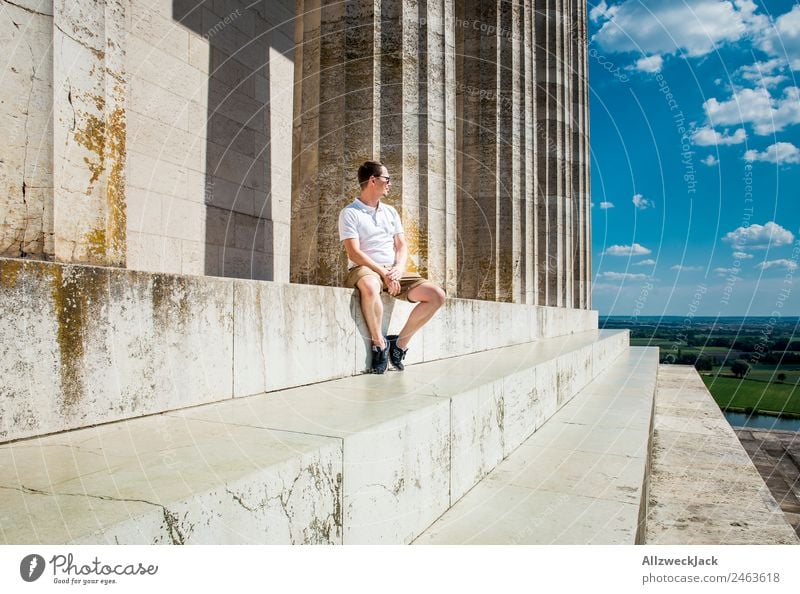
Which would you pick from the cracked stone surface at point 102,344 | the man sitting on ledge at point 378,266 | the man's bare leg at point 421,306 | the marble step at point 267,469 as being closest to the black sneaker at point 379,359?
the man sitting on ledge at point 378,266

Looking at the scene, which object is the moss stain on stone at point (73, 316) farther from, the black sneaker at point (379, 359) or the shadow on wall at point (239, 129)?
the shadow on wall at point (239, 129)

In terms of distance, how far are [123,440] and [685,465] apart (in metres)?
8.18

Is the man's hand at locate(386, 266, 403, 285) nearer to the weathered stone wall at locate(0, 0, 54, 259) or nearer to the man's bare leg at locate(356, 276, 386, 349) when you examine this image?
the man's bare leg at locate(356, 276, 386, 349)

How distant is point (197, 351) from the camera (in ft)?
10.5

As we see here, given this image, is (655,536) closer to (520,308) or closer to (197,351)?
(197,351)

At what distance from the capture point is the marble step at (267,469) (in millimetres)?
1622

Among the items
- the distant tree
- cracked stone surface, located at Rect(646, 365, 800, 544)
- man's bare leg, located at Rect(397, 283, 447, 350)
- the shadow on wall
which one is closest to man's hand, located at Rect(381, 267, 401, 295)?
man's bare leg, located at Rect(397, 283, 447, 350)

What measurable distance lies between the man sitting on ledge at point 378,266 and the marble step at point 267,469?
90cm

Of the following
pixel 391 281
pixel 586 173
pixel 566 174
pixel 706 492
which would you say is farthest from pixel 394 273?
pixel 586 173

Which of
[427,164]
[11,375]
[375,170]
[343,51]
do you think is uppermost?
[343,51]

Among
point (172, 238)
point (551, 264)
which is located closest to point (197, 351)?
point (172, 238)

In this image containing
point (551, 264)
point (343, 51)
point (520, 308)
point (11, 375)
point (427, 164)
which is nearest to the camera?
point (11, 375)

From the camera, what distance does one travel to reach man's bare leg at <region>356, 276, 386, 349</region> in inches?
191

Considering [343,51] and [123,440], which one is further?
[343,51]
